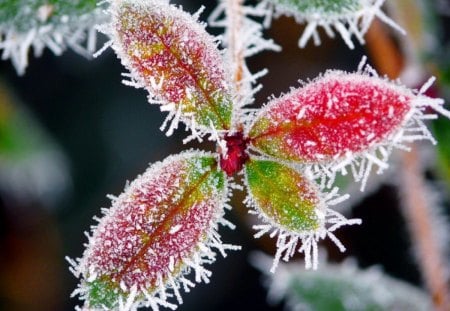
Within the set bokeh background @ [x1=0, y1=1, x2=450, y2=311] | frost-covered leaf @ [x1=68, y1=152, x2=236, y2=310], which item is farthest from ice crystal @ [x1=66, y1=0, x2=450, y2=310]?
bokeh background @ [x1=0, y1=1, x2=450, y2=311]

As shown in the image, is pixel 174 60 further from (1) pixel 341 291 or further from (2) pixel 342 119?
(1) pixel 341 291

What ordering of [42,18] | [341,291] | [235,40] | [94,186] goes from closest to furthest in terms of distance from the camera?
[235,40], [42,18], [341,291], [94,186]

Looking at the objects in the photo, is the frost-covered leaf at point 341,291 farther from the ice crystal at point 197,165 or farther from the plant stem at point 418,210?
the ice crystal at point 197,165

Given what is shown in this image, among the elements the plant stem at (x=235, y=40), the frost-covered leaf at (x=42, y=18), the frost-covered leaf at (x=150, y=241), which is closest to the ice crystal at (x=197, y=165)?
the frost-covered leaf at (x=150, y=241)

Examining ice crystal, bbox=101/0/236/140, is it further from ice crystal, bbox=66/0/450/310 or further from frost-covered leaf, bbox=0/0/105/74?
frost-covered leaf, bbox=0/0/105/74

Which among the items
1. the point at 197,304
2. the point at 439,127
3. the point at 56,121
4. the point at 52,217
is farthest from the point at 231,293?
the point at 439,127

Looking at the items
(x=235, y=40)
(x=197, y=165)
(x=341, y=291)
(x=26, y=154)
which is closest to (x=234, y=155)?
(x=197, y=165)
